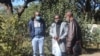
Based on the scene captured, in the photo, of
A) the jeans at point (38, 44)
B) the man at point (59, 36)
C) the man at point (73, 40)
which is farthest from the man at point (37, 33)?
the man at point (73, 40)

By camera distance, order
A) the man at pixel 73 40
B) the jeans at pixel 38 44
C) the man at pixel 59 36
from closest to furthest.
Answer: the man at pixel 73 40 → the man at pixel 59 36 → the jeans at pixel 38 44

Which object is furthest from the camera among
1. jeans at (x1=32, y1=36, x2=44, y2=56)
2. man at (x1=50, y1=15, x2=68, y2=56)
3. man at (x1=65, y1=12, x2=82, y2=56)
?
jeans at (x1=32, y1=36, x2=44, y2=56)

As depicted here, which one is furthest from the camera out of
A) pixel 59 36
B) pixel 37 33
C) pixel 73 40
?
pixel 37 33

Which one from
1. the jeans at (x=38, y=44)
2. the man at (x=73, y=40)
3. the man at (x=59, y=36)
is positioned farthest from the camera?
the jeans at (x=38, y=44)

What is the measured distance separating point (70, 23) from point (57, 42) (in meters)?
1.03

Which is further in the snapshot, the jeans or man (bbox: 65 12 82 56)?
the jeans

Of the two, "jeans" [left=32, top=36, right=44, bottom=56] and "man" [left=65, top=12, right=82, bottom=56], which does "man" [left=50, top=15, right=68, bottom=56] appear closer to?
"man" [left=65, top=12, right=82, bottom=56]

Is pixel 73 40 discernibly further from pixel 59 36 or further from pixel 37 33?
pixel 37 33

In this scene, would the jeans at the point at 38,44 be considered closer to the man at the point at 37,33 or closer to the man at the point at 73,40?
the man at the point at 37,33

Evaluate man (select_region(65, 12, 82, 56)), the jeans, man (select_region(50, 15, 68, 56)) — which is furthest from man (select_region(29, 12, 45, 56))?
man (select_region(65, 12, 82, 56))

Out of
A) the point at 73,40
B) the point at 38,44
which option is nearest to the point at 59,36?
the point at 73,40

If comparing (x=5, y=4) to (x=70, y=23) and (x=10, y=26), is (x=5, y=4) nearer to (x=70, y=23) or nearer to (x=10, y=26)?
(x=10, y=26)

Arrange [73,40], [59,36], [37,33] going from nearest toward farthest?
[73,40] → [59,36] → [37,33]

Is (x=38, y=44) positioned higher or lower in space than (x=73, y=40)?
lower
